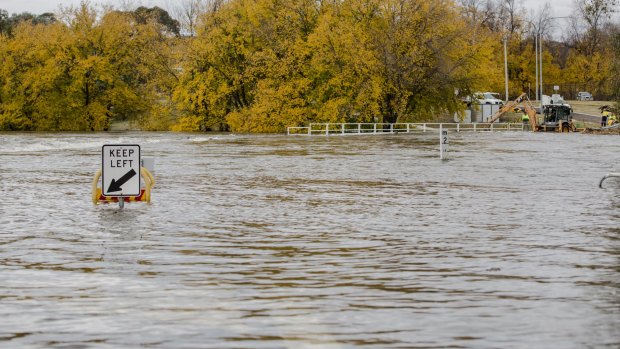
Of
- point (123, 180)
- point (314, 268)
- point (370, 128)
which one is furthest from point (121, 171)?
point (370, 128)

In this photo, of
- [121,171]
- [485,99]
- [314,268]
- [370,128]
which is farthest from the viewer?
[485,99]

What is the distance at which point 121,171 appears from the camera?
17.1 m

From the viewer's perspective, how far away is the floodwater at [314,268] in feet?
24.5

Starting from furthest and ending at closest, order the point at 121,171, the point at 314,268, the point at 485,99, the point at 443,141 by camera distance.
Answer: the point at 485,99, the point at 443,141, the point at 121,171, the point at 314,268

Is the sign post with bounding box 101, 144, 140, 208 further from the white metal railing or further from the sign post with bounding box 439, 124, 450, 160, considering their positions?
the white metal railing

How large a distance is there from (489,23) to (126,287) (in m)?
133

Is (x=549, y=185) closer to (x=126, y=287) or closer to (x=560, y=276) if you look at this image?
(x=560, y=276)

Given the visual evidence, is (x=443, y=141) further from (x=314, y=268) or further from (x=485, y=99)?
(x=485, y=99)

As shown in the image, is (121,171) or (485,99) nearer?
(121,171)

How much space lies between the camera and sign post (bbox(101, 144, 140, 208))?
16725 mm

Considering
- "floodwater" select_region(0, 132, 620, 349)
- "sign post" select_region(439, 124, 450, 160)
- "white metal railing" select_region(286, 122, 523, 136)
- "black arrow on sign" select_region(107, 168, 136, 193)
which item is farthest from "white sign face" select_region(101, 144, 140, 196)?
"white metal railing" select_region(286, 122, 523, 136)

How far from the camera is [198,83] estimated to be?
92188mm

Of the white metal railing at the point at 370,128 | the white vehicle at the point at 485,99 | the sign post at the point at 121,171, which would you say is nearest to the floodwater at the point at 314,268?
the sign post at the point at 121,171

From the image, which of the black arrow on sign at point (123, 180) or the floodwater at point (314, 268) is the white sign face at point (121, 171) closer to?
the black arrow on sign at point (123, 180)
